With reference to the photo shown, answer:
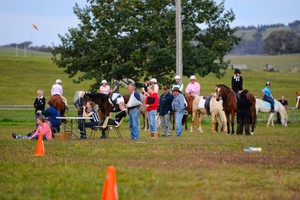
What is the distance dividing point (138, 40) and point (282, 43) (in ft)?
399

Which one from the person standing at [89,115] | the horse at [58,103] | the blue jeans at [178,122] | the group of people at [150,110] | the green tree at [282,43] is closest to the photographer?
the group of people at [150,110]

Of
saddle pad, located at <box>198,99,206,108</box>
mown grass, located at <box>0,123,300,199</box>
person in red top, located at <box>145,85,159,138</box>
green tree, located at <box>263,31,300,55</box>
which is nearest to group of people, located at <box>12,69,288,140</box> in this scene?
person in red top, located at <box>145,85,159,138</box>

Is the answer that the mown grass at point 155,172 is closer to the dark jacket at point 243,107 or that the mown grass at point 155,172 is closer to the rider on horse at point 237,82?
the dark jacket at point 243,107

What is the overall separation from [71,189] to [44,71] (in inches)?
3767

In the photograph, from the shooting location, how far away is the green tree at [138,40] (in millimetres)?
52594

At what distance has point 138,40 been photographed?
176ft

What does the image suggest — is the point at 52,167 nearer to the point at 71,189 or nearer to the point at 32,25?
the point at 71,189

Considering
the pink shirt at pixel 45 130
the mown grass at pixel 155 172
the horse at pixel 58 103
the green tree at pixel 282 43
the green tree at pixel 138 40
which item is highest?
the green tree at pixel 282 43

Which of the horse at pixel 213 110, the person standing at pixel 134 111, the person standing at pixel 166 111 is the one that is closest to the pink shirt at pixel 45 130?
the person standing at pixel 134 111

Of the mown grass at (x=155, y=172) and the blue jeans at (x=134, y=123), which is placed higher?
the blue jeans at (x=134, y=123)

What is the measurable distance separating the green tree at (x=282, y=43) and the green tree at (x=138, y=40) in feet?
385

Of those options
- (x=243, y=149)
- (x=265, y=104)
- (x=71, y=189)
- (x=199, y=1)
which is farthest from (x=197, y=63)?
(x=71, y=189)

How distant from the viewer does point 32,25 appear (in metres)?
110

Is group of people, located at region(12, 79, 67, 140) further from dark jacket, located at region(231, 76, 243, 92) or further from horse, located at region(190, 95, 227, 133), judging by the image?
dark jacket, located at region(231, 76, 243, 92)
